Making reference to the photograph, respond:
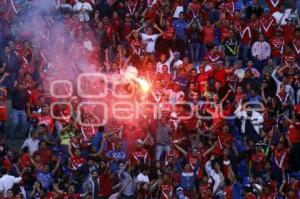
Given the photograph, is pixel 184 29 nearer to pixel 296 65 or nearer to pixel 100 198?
pixel 296 65

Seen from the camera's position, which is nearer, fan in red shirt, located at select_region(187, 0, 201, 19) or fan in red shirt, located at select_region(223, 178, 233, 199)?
fan in red shirt, located at select_region(223, 178, 233, 199)

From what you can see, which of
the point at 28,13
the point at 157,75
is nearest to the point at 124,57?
the point at 157,75

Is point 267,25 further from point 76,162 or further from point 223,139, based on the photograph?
point 76,162

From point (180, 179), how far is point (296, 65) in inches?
190

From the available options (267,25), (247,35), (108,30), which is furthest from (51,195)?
(267,25)

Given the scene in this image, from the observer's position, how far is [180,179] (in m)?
27.8

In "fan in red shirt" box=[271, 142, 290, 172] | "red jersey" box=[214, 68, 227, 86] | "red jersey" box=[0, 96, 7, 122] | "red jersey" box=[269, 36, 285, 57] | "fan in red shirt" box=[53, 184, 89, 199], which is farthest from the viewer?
"red jersey" box=[269, 36, 285, 57]

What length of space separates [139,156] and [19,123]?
299cm

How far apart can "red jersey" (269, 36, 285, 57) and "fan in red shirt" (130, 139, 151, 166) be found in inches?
179

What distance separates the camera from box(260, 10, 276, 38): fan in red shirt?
31.7 meters

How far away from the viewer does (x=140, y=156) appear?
28.4m

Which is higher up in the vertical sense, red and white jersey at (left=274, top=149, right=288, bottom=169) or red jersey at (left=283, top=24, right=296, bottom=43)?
red jersey at (left=283, top=24, right=296, bottom=43)

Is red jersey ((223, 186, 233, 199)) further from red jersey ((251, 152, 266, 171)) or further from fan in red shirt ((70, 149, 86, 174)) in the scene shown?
fan in red shirt ((70, 149, 86, 174))

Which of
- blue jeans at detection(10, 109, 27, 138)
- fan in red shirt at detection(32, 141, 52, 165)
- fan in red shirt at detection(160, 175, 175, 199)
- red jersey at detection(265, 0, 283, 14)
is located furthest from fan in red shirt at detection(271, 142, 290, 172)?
blue jeans at detection(10, 109, 27, 138)
